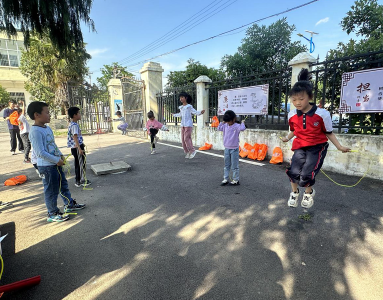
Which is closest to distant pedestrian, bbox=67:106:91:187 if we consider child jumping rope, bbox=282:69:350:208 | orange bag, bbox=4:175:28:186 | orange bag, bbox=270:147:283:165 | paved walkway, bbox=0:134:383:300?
paved walkway, bbox=0:134:383:300

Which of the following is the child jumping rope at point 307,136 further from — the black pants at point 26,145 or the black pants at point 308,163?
the black pants at point 26,145

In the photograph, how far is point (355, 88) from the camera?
5.01 meters

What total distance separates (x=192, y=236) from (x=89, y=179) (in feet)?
11.4

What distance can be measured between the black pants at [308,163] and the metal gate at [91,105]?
1356cm

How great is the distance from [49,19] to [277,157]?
226 inches

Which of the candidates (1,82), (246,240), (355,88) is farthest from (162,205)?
(1,82)

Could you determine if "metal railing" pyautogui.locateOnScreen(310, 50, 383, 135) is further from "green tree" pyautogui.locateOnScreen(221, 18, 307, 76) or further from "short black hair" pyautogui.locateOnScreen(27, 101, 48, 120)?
"green tree" pyautogui.locateOnScreen(221, 18, 307, 76)

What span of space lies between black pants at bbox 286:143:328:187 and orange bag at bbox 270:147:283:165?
3.11 metres

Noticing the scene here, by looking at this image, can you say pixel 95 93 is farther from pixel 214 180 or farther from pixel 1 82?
pixel 1 82

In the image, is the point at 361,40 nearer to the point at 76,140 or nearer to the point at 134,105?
the point at 76,140

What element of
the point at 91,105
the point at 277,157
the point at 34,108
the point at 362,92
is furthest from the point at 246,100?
the point at 91,105

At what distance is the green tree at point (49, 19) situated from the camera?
318cm

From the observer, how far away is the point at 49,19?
345 centimetres

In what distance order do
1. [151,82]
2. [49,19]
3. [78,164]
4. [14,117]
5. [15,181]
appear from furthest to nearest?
[151,82] → [14,117] → [15,181] → [78,164] → [49,19]
